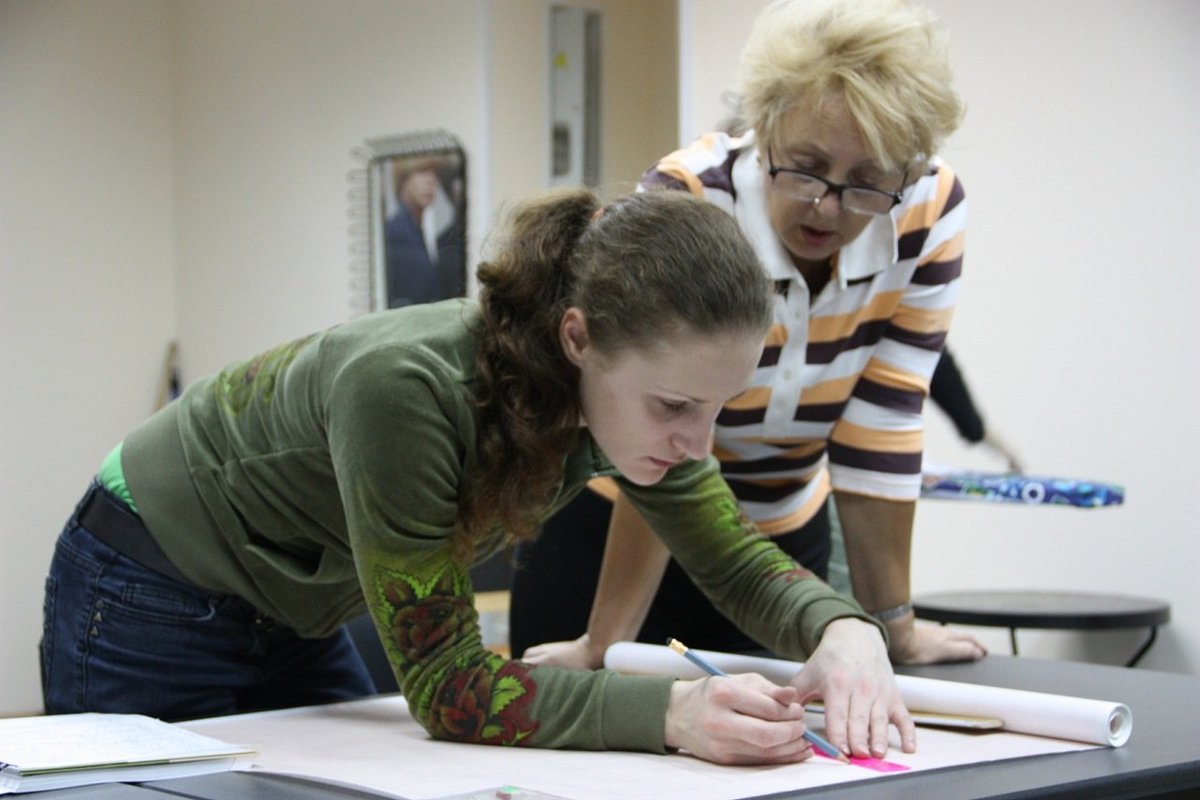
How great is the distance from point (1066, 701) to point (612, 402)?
0.46 meters

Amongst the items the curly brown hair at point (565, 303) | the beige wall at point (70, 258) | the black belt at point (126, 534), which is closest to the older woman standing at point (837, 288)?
the curly brown hair at point (565, 303)

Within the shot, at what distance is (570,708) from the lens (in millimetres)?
1083

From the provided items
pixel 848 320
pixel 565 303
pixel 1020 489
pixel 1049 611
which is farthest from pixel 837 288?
pixel 1020 489

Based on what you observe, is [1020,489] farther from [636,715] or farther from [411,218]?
[411,218]

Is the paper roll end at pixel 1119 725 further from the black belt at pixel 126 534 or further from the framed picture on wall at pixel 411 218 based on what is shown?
the framed picture on wall at pixel 411 218

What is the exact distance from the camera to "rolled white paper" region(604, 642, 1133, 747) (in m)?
1.11

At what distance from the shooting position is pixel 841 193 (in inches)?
54.7

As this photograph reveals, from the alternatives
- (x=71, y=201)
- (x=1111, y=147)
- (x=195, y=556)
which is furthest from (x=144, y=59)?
(x=195, y=556)

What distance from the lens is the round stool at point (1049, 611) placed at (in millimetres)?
2221

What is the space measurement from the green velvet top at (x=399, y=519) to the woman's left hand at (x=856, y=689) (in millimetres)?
52

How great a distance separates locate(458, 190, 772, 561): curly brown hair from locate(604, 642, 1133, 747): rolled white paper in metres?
0.29

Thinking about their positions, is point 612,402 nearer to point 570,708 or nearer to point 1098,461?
point 570,708

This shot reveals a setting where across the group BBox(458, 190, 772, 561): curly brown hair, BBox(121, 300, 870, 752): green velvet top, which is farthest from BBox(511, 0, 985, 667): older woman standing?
BBox(458, 190, 772, 561): curly brown hair

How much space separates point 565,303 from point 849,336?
1.64 ft
